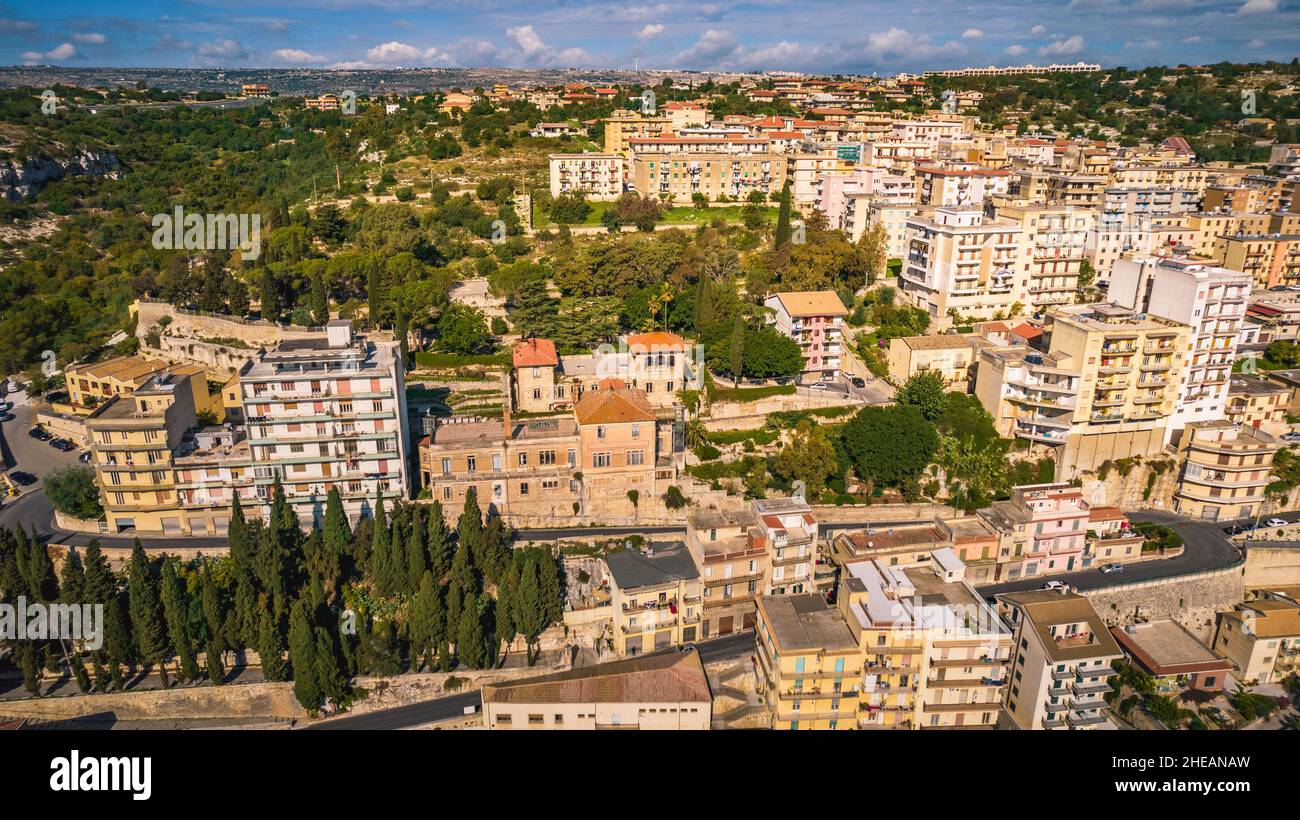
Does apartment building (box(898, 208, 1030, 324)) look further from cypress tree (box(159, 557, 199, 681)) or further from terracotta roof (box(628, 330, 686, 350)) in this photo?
cypress tree (box(159, 557, 199, 681))

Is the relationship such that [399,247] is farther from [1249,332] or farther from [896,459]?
[1249,332]

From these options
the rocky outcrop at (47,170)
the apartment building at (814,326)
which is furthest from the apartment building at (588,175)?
the rocky outcrop at (47,170)

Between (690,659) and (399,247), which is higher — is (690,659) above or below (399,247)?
below

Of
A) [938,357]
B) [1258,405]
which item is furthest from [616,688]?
[1258,405]

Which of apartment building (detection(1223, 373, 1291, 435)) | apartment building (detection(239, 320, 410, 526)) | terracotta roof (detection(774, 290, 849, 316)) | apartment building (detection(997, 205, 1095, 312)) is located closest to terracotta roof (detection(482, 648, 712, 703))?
apartment building (detection(239, 320, 410, 526))

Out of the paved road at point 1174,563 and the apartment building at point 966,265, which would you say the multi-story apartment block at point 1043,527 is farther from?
the apartment building at point 966,265

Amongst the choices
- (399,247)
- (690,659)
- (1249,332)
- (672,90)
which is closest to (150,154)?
(399,247)

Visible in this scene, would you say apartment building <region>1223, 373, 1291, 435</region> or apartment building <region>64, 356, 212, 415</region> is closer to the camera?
apartment building <region>64, 356, 212, 415</region>
